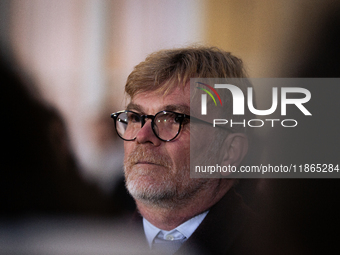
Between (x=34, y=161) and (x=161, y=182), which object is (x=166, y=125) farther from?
(x=34, y=161)

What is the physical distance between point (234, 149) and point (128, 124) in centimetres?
50

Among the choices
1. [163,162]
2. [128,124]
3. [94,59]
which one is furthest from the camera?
[94,59]

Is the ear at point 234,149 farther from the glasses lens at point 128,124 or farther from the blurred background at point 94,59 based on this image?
the glasses lens at point 128,124

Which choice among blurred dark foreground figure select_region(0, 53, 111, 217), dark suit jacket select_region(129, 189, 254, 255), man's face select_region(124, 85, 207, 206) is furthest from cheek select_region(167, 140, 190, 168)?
blurred dark foreground figure select_region(0, 53, 111, 217)

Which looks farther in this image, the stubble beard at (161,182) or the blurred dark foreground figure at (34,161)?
the blurred dark foreground figure at (34,161)

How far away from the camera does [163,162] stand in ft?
3.87

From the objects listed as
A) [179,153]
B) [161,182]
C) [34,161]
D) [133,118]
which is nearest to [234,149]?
[179,153]

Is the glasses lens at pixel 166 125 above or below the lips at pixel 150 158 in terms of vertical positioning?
above

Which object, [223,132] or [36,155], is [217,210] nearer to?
[223,132]

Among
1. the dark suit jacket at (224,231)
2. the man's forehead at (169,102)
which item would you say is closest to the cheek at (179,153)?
the man's forehead at (169,102)

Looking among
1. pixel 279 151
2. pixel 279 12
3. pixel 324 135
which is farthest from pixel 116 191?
pixel 279 12

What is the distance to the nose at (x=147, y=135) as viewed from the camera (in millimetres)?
1188

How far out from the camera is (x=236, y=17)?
134 centimetres

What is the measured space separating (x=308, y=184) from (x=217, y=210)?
439 millimetres
